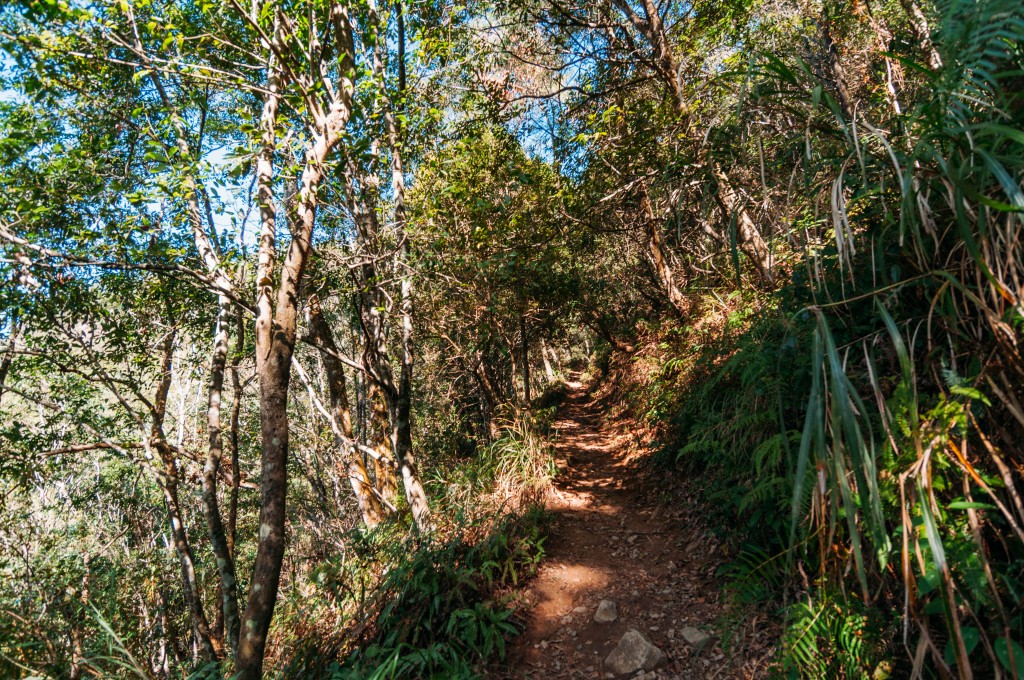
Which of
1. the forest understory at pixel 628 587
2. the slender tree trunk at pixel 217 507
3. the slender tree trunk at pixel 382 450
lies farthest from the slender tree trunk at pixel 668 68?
→ the slender tree trunk at pixel 217 507

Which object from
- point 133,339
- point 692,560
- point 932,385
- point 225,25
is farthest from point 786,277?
point 133,339

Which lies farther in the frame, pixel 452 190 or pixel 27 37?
pixel 452 190

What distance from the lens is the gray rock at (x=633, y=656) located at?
345cm

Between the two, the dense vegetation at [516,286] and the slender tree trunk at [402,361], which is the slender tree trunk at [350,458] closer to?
the dense vegetation at [516,286]

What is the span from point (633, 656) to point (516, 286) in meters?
5.51

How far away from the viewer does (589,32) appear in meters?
6.95

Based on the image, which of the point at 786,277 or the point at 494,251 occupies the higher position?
the point at 494,251

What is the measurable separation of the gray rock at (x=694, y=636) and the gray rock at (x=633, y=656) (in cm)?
22

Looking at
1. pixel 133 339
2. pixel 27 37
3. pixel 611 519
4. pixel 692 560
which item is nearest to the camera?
pixel 27 37

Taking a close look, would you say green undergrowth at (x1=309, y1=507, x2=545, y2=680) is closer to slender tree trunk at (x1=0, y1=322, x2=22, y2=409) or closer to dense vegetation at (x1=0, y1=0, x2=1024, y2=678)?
dense vegetation at (x1=0, y1=0, x2=1024, y2=678)

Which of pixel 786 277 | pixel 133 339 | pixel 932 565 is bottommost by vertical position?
pixel 932 565

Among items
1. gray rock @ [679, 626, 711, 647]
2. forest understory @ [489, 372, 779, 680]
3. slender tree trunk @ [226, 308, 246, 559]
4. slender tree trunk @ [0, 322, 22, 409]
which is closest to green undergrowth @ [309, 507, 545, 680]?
forest understory @ [489, 372, 779, 680]

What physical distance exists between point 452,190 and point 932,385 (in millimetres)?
4378

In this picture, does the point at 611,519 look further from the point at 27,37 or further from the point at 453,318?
the point at 27,37
